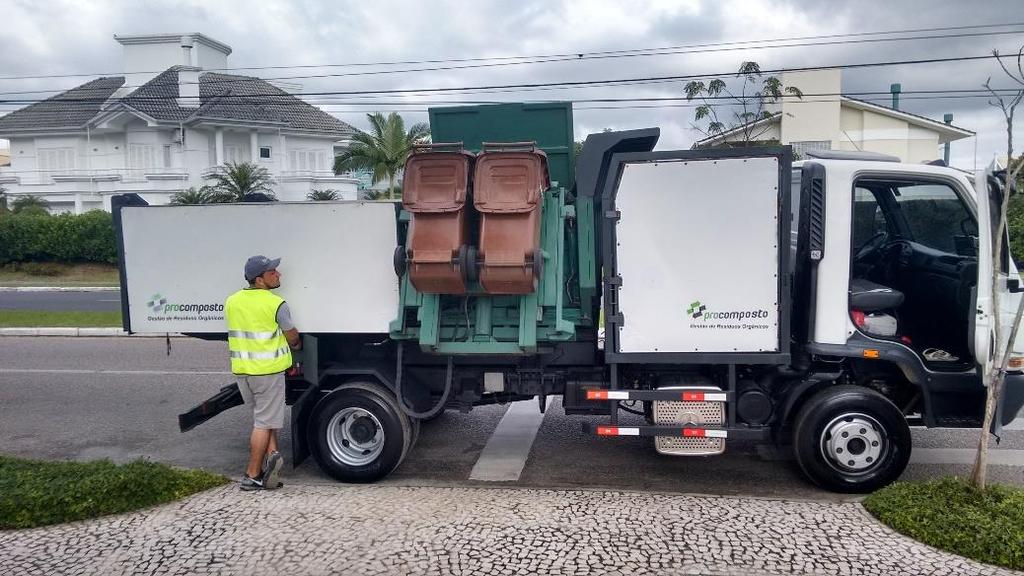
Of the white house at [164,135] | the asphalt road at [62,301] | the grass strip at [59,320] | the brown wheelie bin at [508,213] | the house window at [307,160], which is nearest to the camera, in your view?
the brown wheelie bin at [508,213]

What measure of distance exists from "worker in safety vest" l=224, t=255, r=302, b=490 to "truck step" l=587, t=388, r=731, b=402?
7.37 feet

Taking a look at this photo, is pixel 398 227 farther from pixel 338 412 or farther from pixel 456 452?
pixel 456 452

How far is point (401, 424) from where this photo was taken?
19.0ft

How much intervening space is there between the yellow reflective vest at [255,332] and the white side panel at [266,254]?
12.2 inches

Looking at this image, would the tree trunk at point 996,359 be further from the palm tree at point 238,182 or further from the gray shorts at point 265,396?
the palm tree at point 238,182

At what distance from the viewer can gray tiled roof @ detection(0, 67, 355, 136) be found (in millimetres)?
37906

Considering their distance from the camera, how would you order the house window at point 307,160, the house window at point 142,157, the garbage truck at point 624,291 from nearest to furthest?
the garbage truck at point 624,291 → the house window at point 142,157 → the house window at point 307,160

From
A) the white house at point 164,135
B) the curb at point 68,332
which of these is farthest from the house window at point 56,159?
the curb at point 68,332

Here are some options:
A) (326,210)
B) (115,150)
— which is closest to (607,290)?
(326,210)

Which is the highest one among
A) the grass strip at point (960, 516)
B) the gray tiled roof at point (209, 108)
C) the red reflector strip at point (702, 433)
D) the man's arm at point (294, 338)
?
the gray tiled roof at point (209, 108)

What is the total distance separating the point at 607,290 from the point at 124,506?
134 inches

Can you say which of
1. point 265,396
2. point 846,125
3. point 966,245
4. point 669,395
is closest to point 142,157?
point 846,125

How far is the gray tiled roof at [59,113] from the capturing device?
132 ft

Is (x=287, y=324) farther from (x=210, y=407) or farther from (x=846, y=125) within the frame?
(x=846, y=125)
